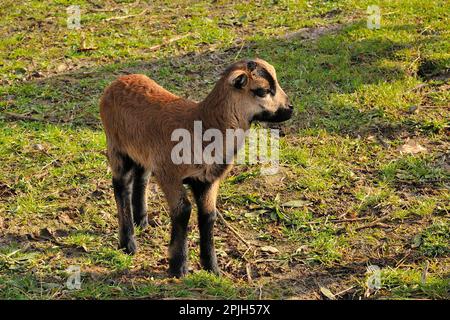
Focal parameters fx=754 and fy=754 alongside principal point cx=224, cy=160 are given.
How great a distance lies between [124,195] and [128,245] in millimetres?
483

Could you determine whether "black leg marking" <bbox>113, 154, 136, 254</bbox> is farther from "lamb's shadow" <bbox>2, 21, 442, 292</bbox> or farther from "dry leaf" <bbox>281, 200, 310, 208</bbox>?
"lamb's shadow" <bbox>2, 21, 442, 292</bbox>

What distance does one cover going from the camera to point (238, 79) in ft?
20.6

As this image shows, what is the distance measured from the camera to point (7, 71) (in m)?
11.0

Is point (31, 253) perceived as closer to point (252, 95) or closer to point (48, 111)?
point (252, 95)

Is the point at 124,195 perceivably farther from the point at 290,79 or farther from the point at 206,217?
the point at 290,79

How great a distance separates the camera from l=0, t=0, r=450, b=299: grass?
695cm

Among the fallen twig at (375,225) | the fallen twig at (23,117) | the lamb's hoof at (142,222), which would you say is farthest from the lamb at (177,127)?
the fallen twig at (23,117)

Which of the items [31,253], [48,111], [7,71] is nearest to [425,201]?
[31,253]

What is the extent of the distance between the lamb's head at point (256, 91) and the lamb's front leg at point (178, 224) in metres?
0.89

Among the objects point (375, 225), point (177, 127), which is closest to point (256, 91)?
point (177, 127)

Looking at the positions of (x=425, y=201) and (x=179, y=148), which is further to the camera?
(x=425, y=201)

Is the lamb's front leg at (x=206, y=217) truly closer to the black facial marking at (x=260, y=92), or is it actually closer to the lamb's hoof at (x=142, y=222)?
the black facial marking at (x=260, y=92)

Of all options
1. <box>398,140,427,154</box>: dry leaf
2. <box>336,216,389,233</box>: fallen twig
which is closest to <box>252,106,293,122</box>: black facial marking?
<box>336,216,389,233</box>: fallen twig

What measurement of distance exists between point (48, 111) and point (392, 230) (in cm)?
484
